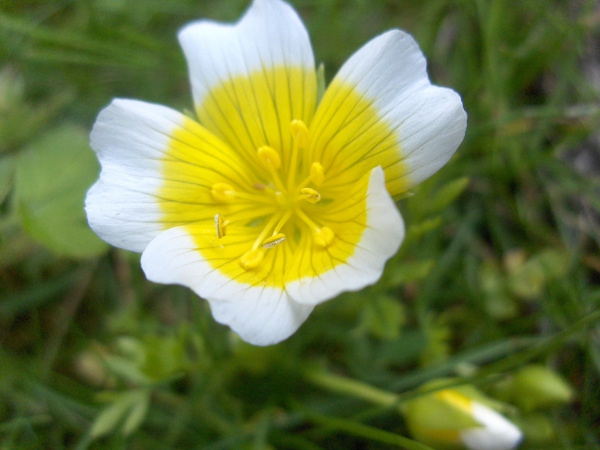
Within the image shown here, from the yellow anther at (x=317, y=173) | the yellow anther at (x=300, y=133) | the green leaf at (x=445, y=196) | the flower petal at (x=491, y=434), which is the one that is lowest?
the flower petal at (x=491, y=434)

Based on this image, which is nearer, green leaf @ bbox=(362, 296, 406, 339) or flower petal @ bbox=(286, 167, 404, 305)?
flower petal @ bbox=(286, 167, 404, 305)

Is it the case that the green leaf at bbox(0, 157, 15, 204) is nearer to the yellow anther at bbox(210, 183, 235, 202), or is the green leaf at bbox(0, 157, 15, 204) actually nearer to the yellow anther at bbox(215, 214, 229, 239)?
the yellow anther at bbox(210, 183, 235, 202)

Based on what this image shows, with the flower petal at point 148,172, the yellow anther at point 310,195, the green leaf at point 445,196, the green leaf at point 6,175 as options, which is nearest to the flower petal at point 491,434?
the green leaf at point 445,196

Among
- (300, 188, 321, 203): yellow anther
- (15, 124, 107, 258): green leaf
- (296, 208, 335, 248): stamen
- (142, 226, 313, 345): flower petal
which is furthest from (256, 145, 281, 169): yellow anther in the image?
(15, 124, 107, 258): green leaf

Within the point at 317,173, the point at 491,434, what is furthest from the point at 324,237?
the point at 491,434

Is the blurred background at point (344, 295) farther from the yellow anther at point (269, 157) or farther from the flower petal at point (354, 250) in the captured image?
the yellow anther at point (269, 157)

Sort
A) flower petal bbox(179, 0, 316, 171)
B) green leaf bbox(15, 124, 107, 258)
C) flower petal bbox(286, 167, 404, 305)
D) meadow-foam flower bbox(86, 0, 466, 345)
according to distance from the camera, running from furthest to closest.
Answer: green leaf bbox(15, 124, 107, 258) < flower petal bbox(179, 0, 316, 171) < meadow-foam flower bbox(86, 0, 466, 345) < flower petal bbox(286, 167, 404, 305)

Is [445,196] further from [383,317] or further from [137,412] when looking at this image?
[137,412]

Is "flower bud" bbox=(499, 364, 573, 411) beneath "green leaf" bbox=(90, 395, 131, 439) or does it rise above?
above
